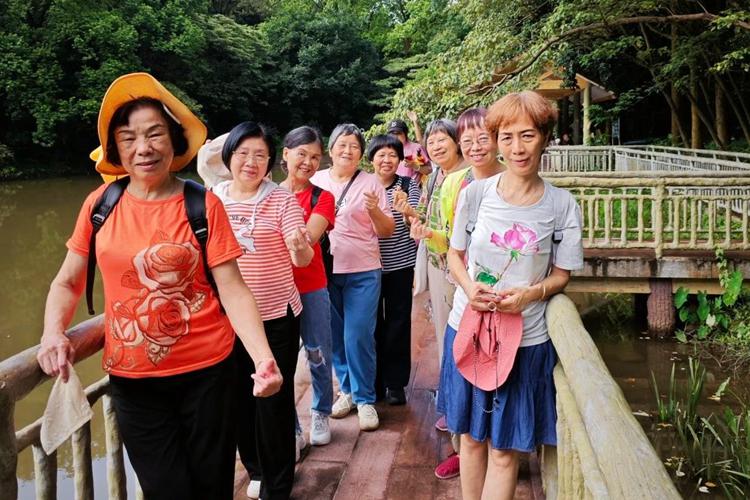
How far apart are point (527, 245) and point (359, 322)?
145 centimetres

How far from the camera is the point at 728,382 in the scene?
5.61 m

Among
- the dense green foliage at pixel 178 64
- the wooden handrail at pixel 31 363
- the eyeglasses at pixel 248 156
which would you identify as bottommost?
the wooden handrail at pixel 31 363

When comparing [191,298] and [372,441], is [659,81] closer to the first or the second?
[372,441]

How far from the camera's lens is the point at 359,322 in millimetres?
3195

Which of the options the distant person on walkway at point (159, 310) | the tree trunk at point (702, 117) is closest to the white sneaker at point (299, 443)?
the distant person on walkway at point (159, 310)

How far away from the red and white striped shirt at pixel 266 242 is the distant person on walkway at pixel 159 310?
22.7 inches

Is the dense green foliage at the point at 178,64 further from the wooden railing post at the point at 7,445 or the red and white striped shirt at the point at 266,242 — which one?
the wooden railing post at the point at 7,445

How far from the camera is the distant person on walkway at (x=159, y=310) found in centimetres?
163

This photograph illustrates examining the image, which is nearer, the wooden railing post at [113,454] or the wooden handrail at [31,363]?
the wooden handrail at [31,363]

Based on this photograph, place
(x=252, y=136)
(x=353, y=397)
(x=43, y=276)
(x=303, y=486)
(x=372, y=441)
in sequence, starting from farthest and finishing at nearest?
(x=43, y=276) < (x=353, y=397) < (x=372, y=441) < (x=303, y=486) < (x=252, y=136)

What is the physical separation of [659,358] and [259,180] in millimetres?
5375

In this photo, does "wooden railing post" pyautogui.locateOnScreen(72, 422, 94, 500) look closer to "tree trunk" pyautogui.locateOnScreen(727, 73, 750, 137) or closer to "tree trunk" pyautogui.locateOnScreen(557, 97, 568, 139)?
"tree trunk" pyautogui.locateOnScreen(727, 73, 750, 137)

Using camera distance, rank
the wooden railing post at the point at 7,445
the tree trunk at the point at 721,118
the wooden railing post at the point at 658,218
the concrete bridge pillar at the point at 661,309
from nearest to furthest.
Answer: the wooden railing post at the point at 7,445 → the wooden railing post at the point at 658,218 → the concrete bridge pillar at the point at 661,309 → the tree trunk at the point at 721,118

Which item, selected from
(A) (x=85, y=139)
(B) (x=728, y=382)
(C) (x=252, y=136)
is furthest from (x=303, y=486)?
(A) (x=85, y=139)
